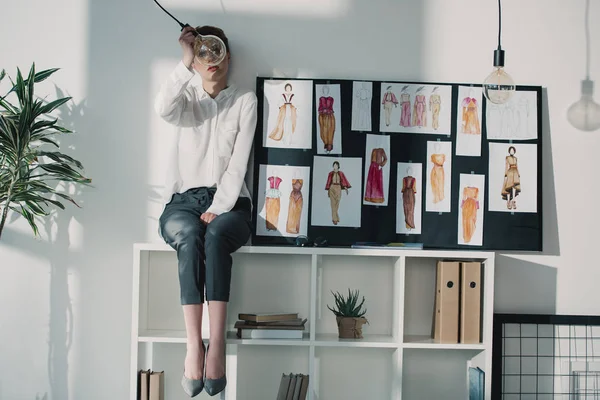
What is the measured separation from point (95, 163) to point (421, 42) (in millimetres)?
1753

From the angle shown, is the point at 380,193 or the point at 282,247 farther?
the point at 380,193

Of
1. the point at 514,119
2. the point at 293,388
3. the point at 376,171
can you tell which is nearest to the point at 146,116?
the point at 376,171

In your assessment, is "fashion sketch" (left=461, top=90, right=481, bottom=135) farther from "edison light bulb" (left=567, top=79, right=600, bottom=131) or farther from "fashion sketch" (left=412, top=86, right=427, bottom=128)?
"edison light bulb" (left=567, top=79, right=600, bottom=131)

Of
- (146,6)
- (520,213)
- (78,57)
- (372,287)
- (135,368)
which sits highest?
(146,6)

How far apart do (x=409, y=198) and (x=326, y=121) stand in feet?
1.86

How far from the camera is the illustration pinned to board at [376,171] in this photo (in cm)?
392

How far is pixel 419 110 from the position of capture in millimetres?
3949

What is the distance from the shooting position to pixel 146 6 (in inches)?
156

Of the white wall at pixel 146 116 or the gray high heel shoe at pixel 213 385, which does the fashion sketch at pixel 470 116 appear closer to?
the white wall at pixel 146 116

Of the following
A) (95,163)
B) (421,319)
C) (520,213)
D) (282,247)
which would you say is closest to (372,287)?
(421,319)

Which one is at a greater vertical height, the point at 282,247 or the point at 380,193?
the point at 380,193

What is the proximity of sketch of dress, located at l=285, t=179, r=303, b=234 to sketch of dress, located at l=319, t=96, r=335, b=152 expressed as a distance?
0.77 ft

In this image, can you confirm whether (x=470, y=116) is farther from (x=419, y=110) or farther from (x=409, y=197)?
(x=409, y=197)

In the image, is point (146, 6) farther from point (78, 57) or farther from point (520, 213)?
point (520, 213)
